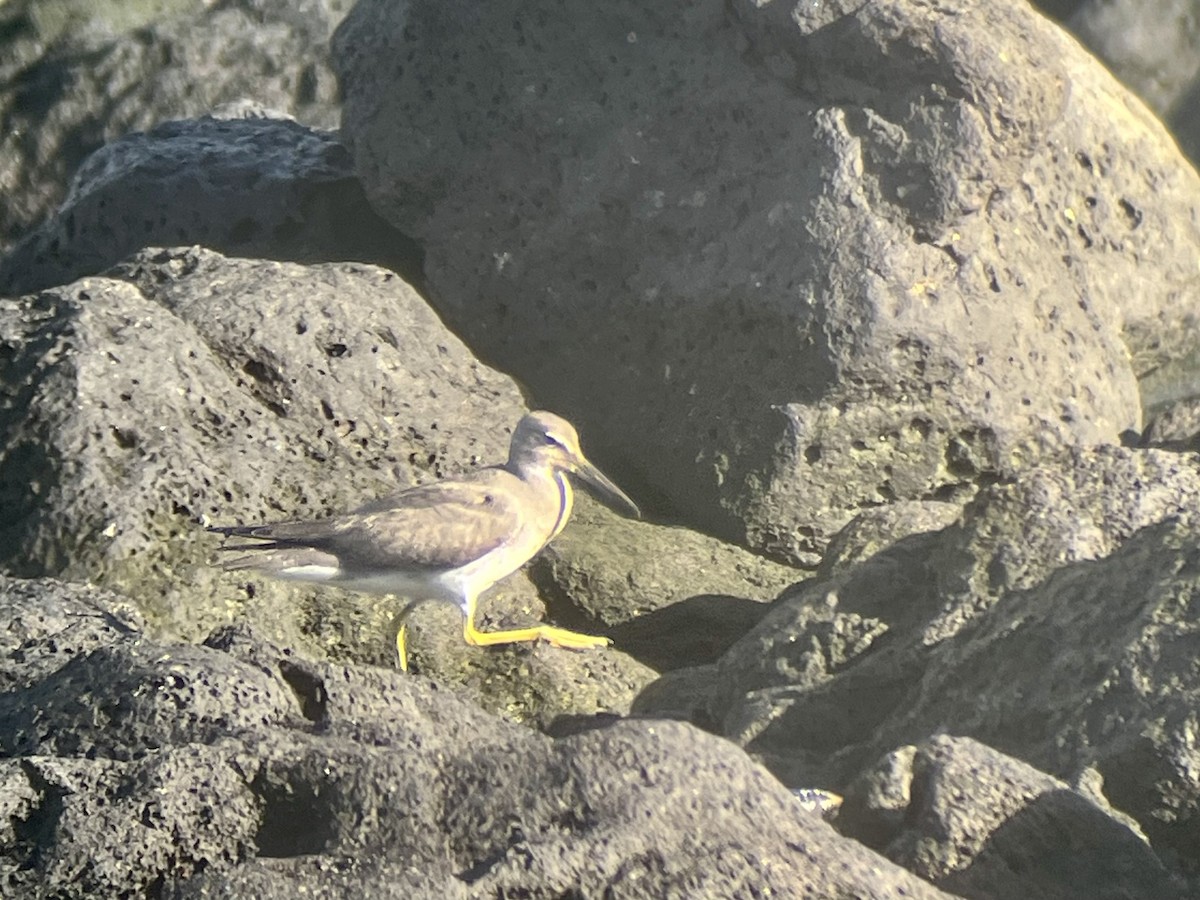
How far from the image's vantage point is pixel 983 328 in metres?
8.15

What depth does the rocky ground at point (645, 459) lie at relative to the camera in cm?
420

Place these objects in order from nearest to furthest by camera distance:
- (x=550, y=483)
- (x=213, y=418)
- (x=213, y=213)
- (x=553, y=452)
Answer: (x=213, y=418) → (x=550, y=483) → (x=553, y=452) → (x=213, y=213)

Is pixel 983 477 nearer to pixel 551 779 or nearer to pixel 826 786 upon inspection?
pixel 826 786

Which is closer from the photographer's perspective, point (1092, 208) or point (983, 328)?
point (983, 328)

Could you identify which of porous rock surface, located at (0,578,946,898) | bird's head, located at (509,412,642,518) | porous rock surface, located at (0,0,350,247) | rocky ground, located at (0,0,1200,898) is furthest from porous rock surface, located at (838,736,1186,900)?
porous rock surface, located at (0,0,350,247)

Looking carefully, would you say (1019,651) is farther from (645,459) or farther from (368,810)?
(645,459)

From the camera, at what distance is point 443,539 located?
712 centimetres

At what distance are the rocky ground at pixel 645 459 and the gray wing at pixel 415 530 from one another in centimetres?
40

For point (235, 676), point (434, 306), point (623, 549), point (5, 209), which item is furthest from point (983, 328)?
point (5, 209)

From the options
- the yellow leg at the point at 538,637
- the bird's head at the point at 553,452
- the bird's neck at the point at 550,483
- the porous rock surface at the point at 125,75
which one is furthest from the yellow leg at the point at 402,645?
the porous rock surface at the point at 125,75

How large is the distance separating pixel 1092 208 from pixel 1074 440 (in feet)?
4.28

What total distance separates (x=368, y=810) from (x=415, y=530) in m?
2.99

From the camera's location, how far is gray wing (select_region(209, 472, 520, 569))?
22.3ft

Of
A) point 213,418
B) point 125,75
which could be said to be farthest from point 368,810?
point 125,75
